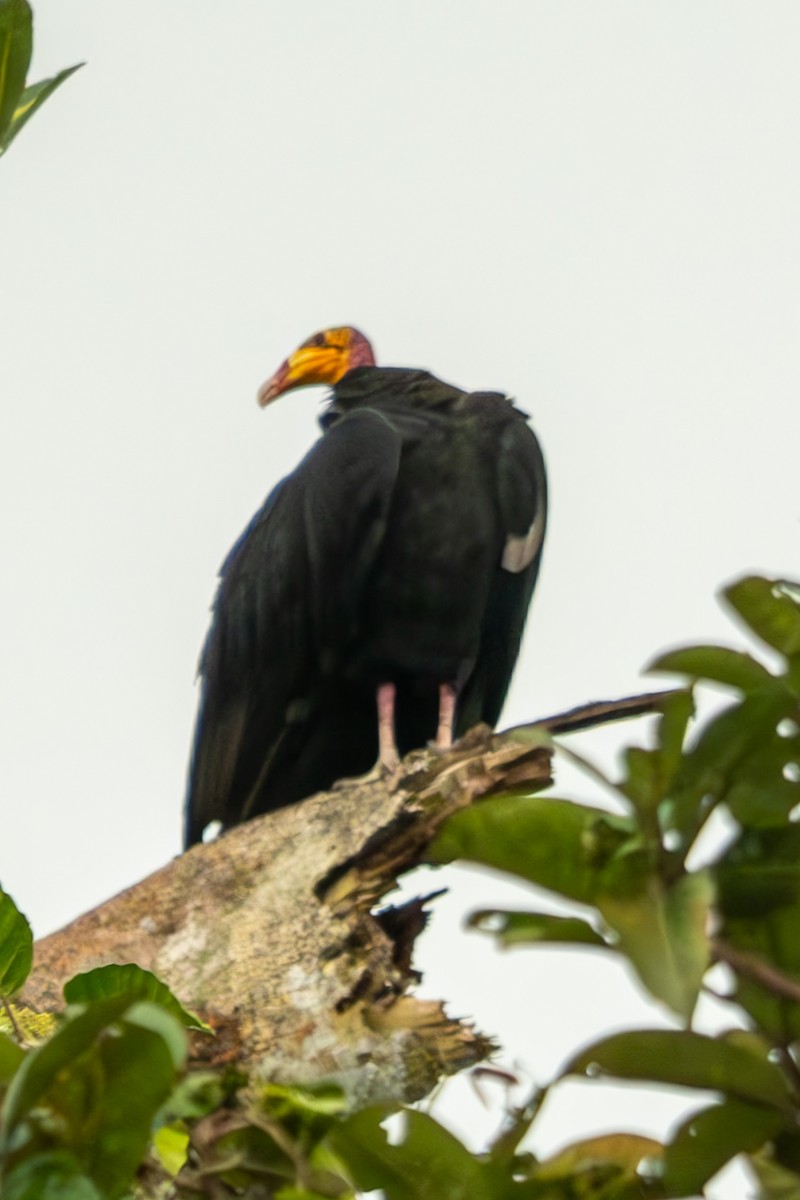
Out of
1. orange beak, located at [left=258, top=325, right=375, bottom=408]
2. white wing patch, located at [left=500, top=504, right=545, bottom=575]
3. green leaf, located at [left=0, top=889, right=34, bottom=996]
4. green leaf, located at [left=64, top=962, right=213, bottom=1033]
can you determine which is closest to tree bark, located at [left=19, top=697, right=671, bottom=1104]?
green leaf, located at [left=0, top=889, right=34, bottom=996]

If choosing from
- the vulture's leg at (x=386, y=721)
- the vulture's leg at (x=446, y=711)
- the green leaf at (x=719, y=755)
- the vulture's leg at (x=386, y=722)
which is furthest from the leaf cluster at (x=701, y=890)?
the vulture's leg at (x=446, y=711)

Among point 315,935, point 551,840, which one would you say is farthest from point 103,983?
point 315,935

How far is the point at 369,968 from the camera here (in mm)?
2646

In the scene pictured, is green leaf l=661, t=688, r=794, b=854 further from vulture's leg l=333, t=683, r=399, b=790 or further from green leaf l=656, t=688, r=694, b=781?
vulture's leg l=333, t=683, r=399, b=790

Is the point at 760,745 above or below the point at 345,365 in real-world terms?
below

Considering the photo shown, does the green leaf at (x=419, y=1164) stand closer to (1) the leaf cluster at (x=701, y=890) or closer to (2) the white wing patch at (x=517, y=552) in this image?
(1) the leaf cluster at (x=701, y=890)

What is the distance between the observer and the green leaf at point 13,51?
2092 millimetres

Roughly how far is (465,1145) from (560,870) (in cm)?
26

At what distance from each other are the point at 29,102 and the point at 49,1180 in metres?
1.44

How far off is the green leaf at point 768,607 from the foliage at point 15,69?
115 centimetres

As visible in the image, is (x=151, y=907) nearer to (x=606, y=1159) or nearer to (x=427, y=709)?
(x=606, y=1159)

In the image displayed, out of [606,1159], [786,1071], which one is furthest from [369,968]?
[786,1071]

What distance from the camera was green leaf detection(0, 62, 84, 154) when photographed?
211cm

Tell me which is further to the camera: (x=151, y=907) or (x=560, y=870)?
(x=151, y=907)
